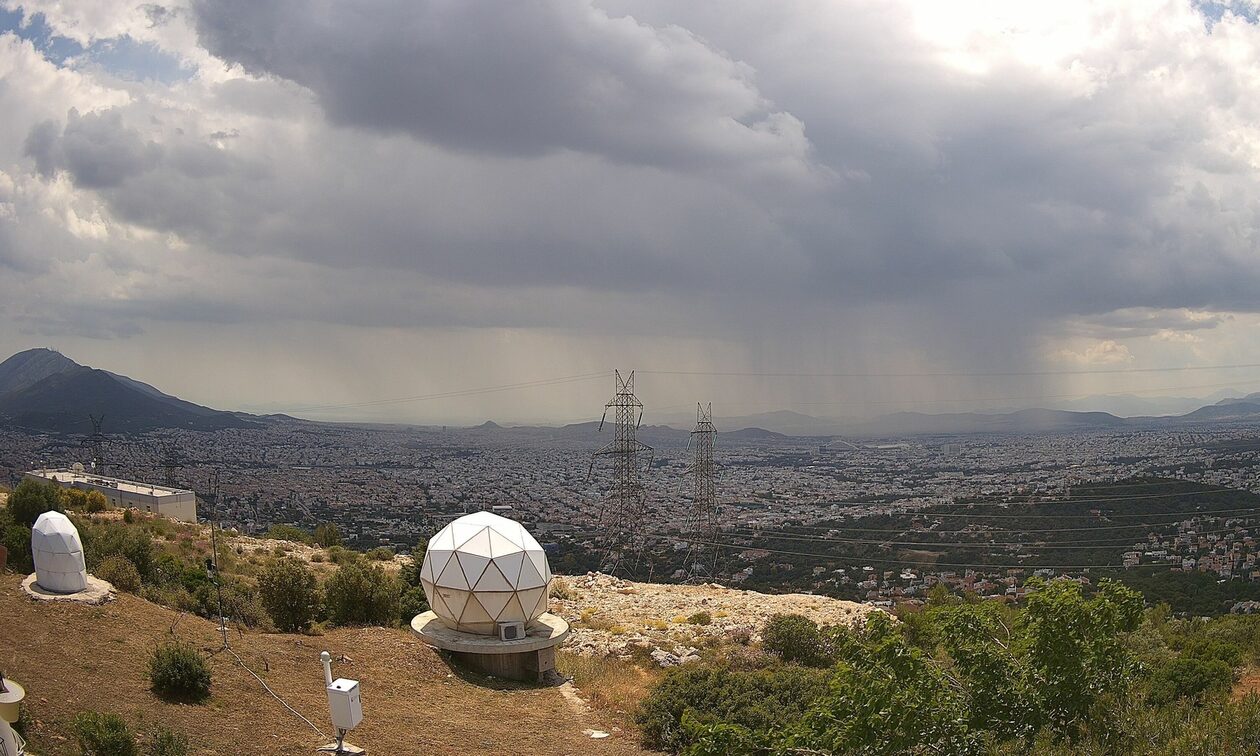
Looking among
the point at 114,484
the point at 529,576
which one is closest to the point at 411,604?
the point at 529,576

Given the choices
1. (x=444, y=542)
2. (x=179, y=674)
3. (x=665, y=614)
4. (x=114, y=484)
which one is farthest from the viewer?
(x=114, y=484)

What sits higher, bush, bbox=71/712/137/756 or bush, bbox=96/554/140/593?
bush, bbox=96/554/140/593

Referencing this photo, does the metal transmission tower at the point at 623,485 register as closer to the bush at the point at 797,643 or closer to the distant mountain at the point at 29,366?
the bush at the point at 797,643

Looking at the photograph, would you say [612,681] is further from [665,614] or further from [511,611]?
[665,614]

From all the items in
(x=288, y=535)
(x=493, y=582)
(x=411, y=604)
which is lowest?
(x=288, y=535)

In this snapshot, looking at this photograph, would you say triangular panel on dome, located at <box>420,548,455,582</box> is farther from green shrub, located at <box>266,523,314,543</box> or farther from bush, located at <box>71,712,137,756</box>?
green shrub, located at <box>266,523,314,543</box>

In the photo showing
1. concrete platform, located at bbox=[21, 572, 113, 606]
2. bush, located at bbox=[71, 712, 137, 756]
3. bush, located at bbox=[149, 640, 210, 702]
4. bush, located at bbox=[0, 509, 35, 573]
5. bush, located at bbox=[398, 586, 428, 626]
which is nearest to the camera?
bush, located at bbox=[71, 712, 137, 756]

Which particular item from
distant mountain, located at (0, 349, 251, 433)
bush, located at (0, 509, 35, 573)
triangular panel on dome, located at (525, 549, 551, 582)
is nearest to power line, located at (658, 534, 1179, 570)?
triangular panel on dome, located at (525, 549, 551, 582)
